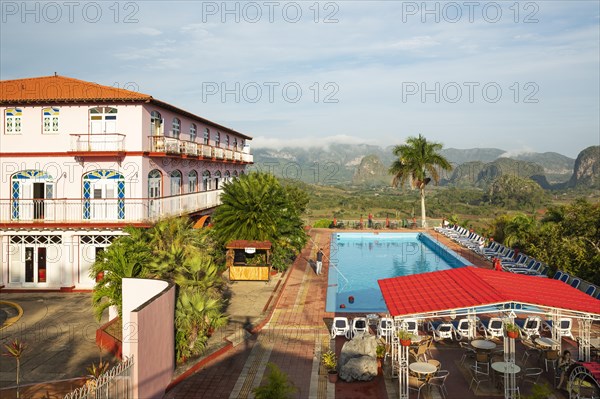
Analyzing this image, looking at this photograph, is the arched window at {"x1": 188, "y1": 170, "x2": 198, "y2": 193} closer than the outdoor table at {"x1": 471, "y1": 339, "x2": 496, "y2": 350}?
No

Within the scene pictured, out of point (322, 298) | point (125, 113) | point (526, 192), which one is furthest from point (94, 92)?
point (526, 192)

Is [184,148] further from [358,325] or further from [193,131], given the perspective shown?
[358,325]

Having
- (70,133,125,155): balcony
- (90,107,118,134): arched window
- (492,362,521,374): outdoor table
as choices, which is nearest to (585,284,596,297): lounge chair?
(492,362,521,374): outdoor table

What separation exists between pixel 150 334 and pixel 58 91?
15564 mm

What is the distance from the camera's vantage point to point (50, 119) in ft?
67.6

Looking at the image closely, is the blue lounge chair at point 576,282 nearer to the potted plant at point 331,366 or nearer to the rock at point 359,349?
the rock at point 359,349

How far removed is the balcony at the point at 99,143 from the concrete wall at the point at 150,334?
10.5 m

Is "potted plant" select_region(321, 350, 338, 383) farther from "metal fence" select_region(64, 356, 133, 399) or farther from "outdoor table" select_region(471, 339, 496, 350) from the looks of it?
"metal fence" select_region(64, 356, 133, 399)

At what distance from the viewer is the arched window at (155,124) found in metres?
21.3

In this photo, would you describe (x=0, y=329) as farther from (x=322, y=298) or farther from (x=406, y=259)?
(x=406, y=259)

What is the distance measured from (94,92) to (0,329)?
10.4 metres

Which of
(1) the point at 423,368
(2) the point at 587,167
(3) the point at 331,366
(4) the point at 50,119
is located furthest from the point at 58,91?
(2) the point at 587,167

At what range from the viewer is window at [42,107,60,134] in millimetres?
20531

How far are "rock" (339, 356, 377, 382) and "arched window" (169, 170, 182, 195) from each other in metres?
15.4
